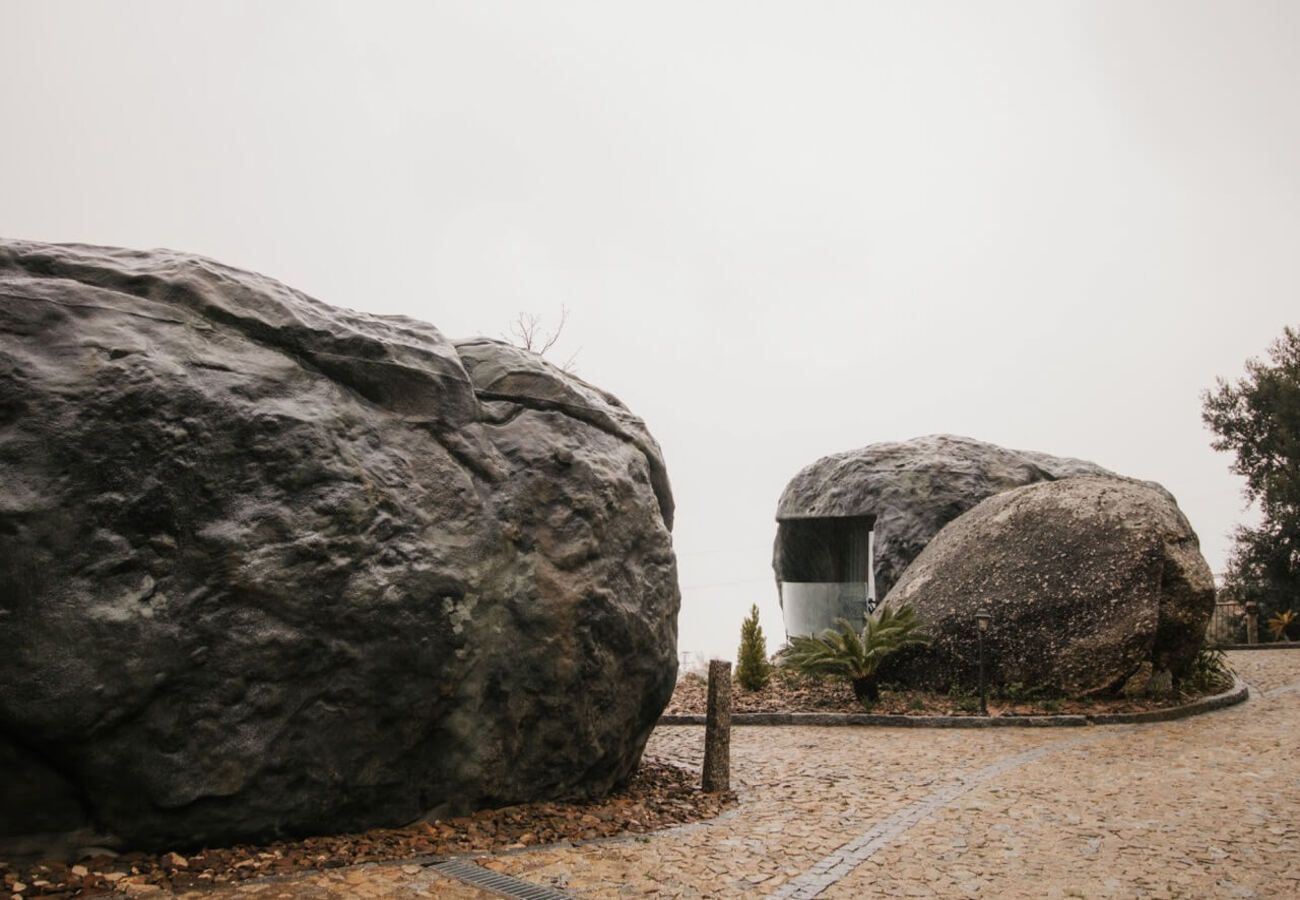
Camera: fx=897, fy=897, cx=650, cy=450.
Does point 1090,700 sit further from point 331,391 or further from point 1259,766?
point 331,391

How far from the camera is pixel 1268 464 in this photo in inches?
947

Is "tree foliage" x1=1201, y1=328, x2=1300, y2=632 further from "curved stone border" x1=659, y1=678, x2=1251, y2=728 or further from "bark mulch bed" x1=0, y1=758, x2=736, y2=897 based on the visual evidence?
"bark mulch bed" x1=0, y1=758, x2=736, y2=897

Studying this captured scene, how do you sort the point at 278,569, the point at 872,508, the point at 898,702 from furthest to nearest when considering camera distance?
the point at 872,508 → the point at 898,702 → the point at 278,569

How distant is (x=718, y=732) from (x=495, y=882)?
3202mm

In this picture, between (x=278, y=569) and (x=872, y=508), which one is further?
(x=872, y=508)

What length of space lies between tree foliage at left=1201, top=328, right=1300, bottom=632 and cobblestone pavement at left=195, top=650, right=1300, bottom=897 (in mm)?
15832

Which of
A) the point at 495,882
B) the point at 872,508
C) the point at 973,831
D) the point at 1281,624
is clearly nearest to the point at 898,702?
the point at 872,508

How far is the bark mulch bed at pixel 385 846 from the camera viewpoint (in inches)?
190

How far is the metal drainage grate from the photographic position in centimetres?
509

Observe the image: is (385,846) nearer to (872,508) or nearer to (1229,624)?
(872,508)

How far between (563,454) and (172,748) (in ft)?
11.5

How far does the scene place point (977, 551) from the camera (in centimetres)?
1333

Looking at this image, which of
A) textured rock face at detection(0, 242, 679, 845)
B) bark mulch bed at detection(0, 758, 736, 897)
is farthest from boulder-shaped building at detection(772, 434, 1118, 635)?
textured rock face at detection(0, 242, 679, 845)

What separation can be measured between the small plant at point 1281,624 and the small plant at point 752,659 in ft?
48.9
